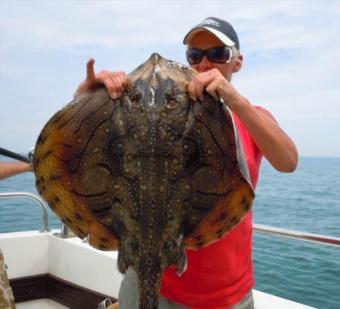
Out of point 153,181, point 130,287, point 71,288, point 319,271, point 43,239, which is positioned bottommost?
point 319,271

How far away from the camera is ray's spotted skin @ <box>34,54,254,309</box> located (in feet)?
5.95

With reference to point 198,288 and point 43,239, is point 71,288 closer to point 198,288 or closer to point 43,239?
point 43,239

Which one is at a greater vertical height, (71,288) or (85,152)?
(85,152)

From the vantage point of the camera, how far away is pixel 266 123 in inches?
83.0

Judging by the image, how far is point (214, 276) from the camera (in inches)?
92.7

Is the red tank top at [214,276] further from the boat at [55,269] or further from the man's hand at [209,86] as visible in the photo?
the boat at [55,269]

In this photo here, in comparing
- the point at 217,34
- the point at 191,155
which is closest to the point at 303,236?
the point at 217,34

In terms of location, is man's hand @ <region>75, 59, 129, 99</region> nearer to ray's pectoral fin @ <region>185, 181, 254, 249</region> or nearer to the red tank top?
ray's pectoral fin @ <region>185, 181, 254, 249</region>

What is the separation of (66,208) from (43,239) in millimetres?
3757

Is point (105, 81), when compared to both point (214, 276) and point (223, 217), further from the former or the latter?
point (214, 276)

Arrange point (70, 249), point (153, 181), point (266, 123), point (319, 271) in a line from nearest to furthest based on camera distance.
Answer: point (153, 181)
point (266, 123)
point (70, 249)
point (319, 271)

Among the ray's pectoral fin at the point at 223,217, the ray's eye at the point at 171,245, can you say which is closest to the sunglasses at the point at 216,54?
the ray's pectoral fin at the point at 223,217

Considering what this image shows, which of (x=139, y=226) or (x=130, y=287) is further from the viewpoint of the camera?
(x=130, y=287)

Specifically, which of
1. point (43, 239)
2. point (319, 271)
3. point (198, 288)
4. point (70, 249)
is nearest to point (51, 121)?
point (198, 288)
